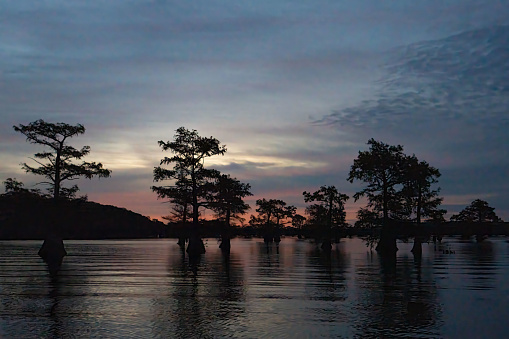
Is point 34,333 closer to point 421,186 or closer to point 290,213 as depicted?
point 421,186

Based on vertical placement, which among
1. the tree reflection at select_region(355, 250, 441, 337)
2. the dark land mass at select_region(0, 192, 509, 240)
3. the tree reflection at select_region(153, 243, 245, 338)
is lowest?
Result: the tree reflection at select_region(355, 250, 441, 337)

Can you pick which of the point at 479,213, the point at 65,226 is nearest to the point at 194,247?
the point at 65,226

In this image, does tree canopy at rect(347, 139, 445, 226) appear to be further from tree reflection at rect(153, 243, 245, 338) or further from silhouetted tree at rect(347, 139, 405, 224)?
tree reflection at rect(153, 243, 245, 338)

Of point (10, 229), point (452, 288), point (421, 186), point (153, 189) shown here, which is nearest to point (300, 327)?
point (452, 288)

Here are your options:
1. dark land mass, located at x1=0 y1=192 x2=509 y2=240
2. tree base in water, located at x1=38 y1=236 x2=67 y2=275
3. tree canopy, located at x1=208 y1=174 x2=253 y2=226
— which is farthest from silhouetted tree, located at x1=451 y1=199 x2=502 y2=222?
tree base in water, located at x1=38 y1=236 x2=67 y2=275

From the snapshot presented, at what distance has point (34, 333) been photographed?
1388 centimetres

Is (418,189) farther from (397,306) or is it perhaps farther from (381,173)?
(397,306)

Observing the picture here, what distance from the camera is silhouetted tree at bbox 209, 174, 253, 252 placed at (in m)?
61.6

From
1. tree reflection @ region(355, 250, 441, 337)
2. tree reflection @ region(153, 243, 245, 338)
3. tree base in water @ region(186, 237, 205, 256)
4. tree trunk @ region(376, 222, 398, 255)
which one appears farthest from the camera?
tree trunk @ region(376, 222, 398, 255)

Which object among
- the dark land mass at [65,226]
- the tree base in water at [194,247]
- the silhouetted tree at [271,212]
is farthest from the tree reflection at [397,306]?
the silhouetted tree at [271,212]

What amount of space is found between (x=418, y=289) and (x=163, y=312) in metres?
12.8

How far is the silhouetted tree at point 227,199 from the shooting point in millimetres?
61625

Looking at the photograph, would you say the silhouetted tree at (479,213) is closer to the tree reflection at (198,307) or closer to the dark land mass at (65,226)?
the dark land mass at (65,226)

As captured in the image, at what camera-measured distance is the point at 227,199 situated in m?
72.1
